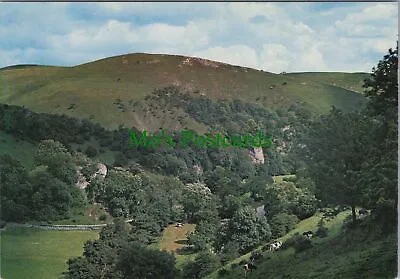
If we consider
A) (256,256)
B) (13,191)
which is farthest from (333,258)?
(13,191)

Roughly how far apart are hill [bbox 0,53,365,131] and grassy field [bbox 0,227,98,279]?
65.9 inches

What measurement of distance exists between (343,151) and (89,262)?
3.75 metres

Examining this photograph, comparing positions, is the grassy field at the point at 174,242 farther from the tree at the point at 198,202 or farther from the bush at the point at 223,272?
the bush at the point at 223,272

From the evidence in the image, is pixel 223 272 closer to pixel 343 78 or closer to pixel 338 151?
pixel 338 151

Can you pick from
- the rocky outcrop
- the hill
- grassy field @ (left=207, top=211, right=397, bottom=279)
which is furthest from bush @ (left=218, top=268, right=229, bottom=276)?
the rocky outcrop

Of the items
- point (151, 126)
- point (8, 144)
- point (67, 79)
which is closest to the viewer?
point (8, 144)

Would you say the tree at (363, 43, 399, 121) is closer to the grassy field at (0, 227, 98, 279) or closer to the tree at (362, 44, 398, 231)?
the tree at (362, 44, 398, 231)

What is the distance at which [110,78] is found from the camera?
8.48 meters

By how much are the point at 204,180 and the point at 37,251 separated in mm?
2478

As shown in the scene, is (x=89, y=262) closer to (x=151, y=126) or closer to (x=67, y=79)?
(x=151, y=126)

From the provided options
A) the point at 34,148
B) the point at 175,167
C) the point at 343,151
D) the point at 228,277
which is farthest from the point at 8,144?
the point at 343,151

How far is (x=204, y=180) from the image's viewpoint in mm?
8312

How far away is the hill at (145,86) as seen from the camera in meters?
7.96

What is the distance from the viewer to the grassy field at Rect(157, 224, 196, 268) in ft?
27.0
